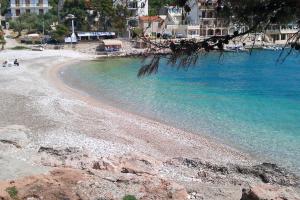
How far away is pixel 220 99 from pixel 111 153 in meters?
18.6

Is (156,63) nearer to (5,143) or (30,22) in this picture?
(5,143)

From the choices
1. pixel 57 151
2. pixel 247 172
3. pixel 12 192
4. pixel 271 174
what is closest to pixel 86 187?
pixel 12 192

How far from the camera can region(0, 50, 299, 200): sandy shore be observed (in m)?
11.9

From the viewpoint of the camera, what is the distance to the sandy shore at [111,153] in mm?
11938

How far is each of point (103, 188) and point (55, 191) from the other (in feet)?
3.81

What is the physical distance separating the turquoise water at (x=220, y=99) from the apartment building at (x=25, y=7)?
141 ft

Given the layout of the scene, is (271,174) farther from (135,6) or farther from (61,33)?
(61,33)

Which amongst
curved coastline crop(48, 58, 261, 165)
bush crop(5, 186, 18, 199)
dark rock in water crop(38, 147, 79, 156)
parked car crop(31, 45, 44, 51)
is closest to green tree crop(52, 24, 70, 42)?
parked car crop(31, 45, 44, 51)

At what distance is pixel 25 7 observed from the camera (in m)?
100

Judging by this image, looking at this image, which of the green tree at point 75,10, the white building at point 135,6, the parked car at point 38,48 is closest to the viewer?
the white building at point 135,6

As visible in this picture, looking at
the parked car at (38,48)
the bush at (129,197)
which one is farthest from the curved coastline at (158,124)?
the parked car at (38,48)

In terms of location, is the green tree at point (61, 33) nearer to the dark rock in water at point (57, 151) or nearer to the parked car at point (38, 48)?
the parked car at point (38, 48)

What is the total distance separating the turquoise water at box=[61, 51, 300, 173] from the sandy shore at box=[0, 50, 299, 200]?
176 centimetres

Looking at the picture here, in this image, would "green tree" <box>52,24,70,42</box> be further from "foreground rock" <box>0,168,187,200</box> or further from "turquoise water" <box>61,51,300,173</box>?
"foreground rock" <box>0,168,187,200</box>
